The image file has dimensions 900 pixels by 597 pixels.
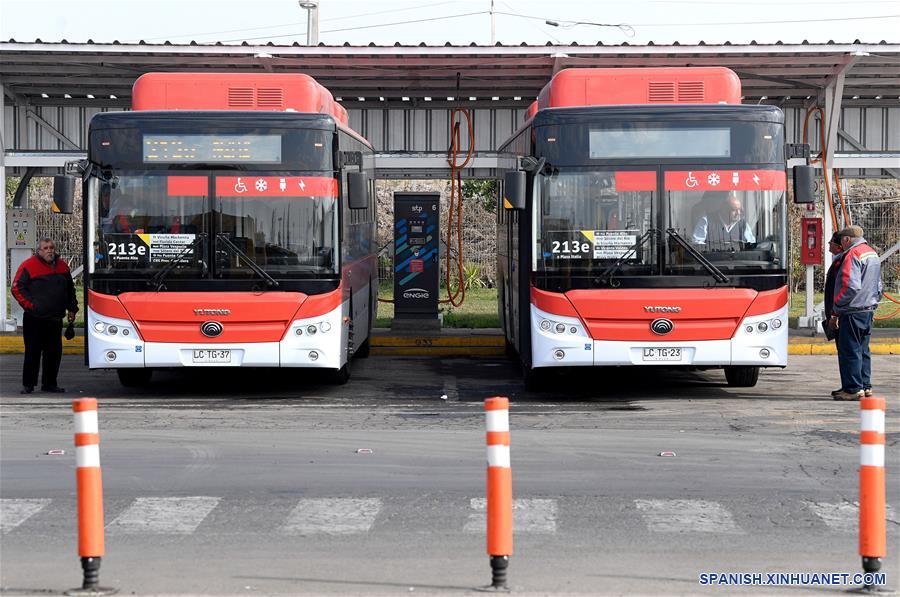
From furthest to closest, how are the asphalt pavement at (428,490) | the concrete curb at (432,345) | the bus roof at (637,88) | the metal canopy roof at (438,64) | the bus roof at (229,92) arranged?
the concrete curb at (432,345) → the metal canopy roof at (438,64) → the bus roof at (229,92) → the bus roof at (637,88) → the asphalt pavement at (428,490)

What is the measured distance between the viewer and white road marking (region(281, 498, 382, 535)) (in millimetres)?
8125

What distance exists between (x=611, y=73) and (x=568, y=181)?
166 cm

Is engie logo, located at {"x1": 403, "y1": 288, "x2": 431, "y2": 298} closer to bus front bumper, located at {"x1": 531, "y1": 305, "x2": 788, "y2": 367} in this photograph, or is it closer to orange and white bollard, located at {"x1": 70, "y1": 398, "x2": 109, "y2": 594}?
bus front bumper, located at {"x1": 531, "y1": 305, "x2": 788, "y2": 367}

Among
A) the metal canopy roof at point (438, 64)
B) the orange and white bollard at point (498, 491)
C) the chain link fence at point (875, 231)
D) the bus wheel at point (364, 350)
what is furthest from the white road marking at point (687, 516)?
the chain link fence at point (875, 231)

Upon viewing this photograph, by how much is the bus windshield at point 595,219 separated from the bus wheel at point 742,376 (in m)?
2.33

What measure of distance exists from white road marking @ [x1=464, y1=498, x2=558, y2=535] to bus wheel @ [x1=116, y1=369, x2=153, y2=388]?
317 inches

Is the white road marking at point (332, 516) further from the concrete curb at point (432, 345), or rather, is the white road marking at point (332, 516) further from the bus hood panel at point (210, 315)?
the concrete curb at point (432, 345)

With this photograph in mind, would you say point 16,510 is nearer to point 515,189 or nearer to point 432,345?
point 515,189

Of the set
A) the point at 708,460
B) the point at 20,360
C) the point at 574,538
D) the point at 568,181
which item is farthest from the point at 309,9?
the point at 574,538

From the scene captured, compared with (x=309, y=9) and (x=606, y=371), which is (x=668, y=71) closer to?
(x=606, y=371)

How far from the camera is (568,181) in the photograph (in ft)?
46.4

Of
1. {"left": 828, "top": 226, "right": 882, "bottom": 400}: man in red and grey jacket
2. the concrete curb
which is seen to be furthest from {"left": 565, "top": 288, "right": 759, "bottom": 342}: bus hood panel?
the concrete curb

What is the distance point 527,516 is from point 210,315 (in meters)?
6.62

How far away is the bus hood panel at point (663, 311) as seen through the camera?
14.0 m
